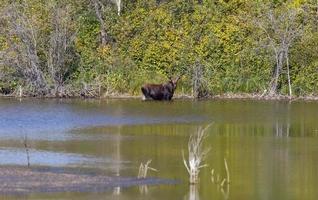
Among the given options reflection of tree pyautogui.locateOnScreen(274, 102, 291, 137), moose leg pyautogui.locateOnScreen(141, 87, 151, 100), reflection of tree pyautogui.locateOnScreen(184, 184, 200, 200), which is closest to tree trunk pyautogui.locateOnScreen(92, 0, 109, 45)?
moose leg pyautogui.locateOnScreen(141, 87, 151, 100)

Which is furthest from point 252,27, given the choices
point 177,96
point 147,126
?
point 147,126

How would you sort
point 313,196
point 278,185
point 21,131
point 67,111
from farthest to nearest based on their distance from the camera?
point 67,111
point 21,131
point 278,185
point 313,196

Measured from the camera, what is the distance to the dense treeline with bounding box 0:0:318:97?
44969 millimetres

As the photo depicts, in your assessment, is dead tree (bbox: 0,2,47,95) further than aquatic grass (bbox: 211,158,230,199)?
Yes

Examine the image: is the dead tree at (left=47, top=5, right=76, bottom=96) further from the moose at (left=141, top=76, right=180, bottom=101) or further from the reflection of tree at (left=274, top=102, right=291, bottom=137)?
the reflection of tree at (left=274, top=102, right=291, bottom=137)

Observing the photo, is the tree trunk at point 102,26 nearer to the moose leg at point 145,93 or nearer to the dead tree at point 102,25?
the dead tree at point 102,25

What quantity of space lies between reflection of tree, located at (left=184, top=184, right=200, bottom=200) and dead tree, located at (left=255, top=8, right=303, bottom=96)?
26378 mm

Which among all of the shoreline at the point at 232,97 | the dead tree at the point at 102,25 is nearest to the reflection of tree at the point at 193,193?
the shoreline at the point at 232,97

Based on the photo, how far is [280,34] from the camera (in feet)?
148

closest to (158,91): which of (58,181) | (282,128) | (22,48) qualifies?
(22,48)

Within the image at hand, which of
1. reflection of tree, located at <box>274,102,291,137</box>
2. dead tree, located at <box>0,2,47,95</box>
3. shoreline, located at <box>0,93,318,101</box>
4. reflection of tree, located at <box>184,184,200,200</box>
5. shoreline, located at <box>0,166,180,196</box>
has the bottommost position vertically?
reflection of tree, located at <box>184,184,200,200</box>

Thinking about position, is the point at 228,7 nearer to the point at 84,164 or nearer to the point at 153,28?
the point at 153,28

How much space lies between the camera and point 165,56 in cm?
4725

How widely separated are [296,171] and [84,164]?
15.4 feet
